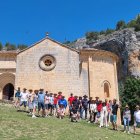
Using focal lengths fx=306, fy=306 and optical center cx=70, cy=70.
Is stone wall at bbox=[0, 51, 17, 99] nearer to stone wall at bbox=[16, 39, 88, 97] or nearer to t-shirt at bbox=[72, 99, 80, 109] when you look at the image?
stone wall at bbox=[16, 39, 88, 97]

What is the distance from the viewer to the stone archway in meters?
31.2

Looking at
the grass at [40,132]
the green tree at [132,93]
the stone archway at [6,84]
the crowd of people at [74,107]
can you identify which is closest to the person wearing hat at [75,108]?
the crowd of people at [74,107]

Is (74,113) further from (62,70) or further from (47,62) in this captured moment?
(47,62)

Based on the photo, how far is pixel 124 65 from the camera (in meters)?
50.2

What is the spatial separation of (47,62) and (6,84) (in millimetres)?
5770

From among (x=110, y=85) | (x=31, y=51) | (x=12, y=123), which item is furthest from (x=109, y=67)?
(x=12, y=123)

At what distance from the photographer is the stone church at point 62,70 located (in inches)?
1083

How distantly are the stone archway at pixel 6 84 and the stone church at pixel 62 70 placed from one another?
8.18 ft

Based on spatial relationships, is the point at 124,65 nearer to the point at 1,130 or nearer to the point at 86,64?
the point at 86,64

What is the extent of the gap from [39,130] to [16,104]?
842 centimetres

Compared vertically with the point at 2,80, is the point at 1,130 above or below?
below

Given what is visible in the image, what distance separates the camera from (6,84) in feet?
103

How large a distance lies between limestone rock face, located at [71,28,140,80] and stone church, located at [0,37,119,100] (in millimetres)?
20021

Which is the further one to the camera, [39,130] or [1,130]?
[39,130]
